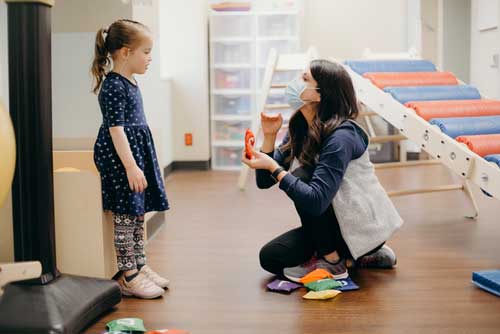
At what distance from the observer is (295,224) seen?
322 cm

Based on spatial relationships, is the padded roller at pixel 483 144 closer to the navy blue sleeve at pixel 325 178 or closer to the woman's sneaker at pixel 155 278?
the navy blue sleeve at pixel 325 178

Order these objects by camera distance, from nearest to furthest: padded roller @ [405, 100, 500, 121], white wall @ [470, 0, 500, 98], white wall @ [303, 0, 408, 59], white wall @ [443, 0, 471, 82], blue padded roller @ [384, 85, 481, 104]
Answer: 1. padded roller @ [405, 100, 500, 121]
2. blue padded roller @ [384, 85, 481, 104]
3. white wall @ [470, 0, 500, 98]
4. white wall @ [303, 0, 408, 59]
5. white wall @ [443, 0, 471, 82]

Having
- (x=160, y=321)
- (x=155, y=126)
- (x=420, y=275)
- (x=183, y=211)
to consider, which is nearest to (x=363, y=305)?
(x=420, y=275)

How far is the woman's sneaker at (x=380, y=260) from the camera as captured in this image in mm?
2438

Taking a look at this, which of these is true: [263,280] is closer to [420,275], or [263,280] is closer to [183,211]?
[420,275]

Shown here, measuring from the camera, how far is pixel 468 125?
2672 millimetres

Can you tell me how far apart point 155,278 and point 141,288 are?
0.11 metres

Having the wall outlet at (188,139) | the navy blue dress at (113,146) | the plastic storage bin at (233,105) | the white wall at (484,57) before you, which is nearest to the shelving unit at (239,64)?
the plastic storage bin at (233,105)

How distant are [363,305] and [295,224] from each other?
1205mm

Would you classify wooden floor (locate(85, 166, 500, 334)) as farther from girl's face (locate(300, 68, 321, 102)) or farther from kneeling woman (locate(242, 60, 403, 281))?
girl's face (locate(300, 68, 321, 102))

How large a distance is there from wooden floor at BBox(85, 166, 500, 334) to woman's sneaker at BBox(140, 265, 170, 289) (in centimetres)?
3

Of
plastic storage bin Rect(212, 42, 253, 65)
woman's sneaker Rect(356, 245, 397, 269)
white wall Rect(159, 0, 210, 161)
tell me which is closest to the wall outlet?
white wall Rect(159, 0, 210, 161)

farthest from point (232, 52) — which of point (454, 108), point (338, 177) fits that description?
point (338, 177)

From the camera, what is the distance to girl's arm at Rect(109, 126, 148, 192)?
6.70ft
